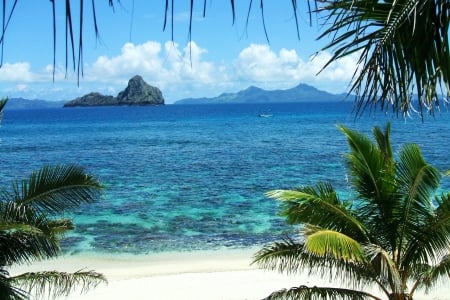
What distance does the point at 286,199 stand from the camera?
27.3 ft

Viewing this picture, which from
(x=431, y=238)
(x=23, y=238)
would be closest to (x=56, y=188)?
(x=23, y=238)

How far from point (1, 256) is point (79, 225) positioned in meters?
16.9

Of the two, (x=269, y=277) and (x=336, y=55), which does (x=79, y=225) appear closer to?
(x=269, y=277)

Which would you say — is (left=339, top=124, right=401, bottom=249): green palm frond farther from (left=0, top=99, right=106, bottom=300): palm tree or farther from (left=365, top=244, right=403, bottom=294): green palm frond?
(left=0, top=99, right=106, bottom=300): palm tree

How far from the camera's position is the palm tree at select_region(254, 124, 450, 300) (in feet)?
26.6

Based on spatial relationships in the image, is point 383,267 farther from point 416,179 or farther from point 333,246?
point 416,179

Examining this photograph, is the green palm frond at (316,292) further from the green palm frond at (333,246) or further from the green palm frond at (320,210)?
the green palm frond at (320,210)

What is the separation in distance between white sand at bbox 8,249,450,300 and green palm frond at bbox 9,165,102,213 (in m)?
6.76

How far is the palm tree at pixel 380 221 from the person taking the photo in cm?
809

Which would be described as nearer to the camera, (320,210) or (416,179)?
(416,179)

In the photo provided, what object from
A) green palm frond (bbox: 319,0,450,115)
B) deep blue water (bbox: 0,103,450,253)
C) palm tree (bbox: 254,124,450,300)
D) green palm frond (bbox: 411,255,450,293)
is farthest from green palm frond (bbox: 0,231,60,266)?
green palm frond (bbox: 319,0,450,115)

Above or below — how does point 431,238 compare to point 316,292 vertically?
above

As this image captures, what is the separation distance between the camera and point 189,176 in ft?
123

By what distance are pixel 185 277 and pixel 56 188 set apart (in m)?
8.77
